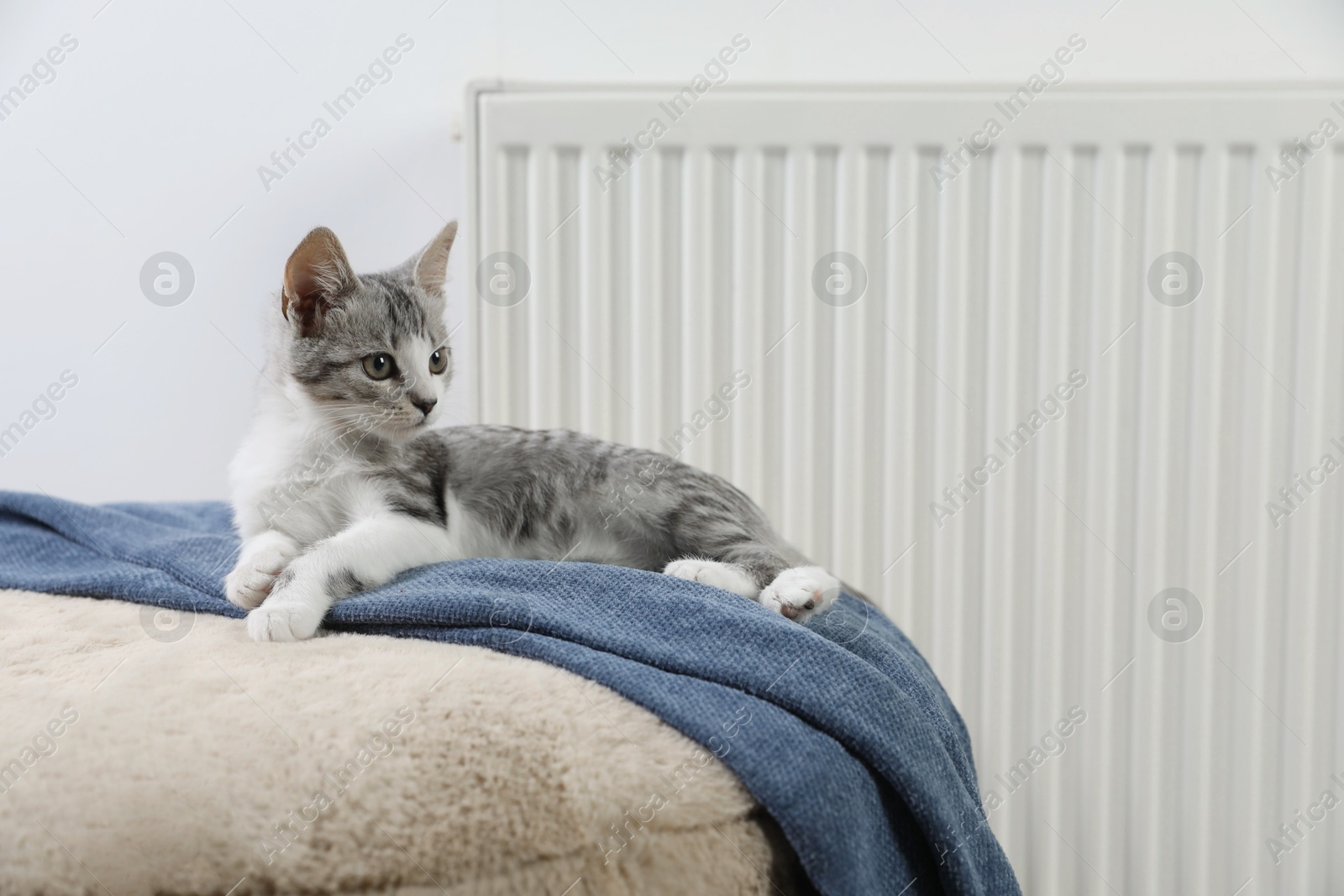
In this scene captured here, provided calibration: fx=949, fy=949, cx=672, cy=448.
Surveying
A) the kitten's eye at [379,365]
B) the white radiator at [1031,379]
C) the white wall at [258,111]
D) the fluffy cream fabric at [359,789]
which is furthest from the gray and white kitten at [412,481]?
the white wall at [258,111]

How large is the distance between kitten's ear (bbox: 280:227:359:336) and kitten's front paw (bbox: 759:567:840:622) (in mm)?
495

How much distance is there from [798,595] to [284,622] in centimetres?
42

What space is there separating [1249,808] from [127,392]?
81.0 inches

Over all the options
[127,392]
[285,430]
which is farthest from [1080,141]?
[127,392]

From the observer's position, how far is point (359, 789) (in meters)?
0.55

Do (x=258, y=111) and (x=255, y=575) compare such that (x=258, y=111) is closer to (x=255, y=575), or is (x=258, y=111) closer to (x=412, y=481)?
(x=412, y=481)

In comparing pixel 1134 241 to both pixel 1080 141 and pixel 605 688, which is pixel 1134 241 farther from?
pixel 605 688

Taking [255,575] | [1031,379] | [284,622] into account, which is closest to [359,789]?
[284,622]

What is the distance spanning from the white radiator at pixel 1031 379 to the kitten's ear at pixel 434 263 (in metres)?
0.49

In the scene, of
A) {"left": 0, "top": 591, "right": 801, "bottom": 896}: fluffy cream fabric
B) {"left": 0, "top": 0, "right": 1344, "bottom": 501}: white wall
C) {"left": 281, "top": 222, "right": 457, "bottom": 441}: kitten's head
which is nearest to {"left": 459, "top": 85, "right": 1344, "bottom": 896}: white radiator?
{"left": 0, "top": 0, "right": 1344, "bottom": 501}: white wall

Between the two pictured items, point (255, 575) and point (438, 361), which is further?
point (438, 361)

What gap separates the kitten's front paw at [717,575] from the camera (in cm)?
86

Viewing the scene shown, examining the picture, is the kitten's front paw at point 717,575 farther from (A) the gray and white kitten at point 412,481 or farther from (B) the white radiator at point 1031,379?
(B) the white radiator at point 1031,379

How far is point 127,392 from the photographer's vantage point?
1.74m
